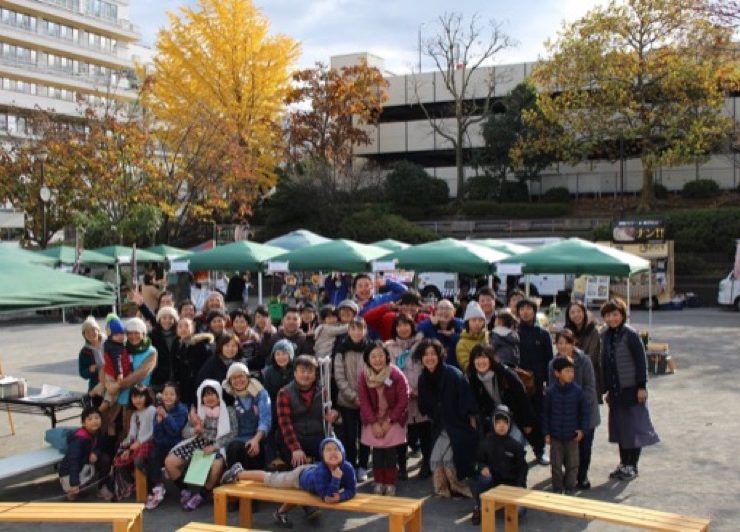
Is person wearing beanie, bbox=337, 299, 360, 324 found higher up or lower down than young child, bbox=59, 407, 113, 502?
higher up

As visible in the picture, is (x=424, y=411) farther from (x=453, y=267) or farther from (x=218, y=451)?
(x=453, y=267)

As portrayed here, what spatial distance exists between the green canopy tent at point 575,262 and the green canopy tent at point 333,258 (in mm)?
2739

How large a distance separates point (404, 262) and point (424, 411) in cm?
789

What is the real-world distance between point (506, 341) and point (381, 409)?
156cm

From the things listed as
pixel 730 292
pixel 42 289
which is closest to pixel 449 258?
pixel 42 289

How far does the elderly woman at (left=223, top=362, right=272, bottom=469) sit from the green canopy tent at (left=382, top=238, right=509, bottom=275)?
752 centimetres

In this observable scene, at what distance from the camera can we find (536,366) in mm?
7645

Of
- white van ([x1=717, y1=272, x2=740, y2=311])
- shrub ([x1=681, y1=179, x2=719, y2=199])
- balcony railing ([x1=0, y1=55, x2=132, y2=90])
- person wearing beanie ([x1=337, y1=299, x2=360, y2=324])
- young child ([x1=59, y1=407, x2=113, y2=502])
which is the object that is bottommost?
young child ([x1=59, y1=407, x2=113, y2=502])

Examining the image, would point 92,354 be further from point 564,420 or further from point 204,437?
point 564,420

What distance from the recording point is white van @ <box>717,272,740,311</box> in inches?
964

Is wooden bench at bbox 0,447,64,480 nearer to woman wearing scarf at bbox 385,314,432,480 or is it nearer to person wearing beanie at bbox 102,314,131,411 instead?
person wearing beanie at bbox 102,314,131,411

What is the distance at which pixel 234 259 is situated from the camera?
53.2 ft

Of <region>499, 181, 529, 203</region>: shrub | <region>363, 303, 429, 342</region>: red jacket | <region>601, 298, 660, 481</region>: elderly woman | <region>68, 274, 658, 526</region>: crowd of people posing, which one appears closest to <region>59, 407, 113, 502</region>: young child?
<region>68, 274, 658, 526</region>: crowd of people posing

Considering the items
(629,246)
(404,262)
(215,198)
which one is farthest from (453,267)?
(215,198)
